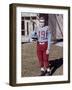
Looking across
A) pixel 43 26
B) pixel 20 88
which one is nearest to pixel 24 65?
pixel 20 88

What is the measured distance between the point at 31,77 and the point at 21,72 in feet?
0.27

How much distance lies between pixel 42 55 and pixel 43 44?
0.27ft

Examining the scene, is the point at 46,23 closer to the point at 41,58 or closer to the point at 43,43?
the point at 43,43

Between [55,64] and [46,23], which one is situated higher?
[46,23]

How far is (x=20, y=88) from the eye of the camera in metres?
1.73

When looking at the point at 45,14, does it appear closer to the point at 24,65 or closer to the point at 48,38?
the point at 48,38

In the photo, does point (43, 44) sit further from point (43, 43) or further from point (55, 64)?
point (55, 64)

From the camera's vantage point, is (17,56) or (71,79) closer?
(17,56)

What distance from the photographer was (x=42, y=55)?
69.8 inches

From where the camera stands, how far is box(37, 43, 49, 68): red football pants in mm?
1763

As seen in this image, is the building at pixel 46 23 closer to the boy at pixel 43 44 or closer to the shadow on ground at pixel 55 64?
the boy at pixel 43 44

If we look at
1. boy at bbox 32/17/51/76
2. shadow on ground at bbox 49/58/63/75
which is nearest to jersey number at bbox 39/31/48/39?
boy at bbox 32/17/51/76

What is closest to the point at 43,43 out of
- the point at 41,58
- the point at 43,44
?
the point at 43,44

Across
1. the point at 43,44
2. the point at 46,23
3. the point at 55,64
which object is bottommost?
the point at 55,64
